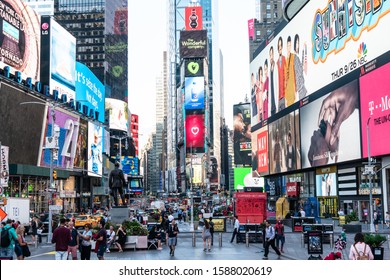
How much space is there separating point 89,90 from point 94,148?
1507 cm

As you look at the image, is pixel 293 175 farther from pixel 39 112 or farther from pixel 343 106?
pixel 39 112

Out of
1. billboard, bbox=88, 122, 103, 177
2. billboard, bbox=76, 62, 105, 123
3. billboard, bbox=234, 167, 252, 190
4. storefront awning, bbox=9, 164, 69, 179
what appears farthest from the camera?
billboard, bbox=234, 167, 252, 190

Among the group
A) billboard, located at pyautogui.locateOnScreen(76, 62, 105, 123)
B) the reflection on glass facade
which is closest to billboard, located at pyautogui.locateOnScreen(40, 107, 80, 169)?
billboard, located at pyautogui.locateOnScreen(76, 62, 105, 123)

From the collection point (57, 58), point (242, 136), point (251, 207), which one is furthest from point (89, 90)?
point (251, 207)

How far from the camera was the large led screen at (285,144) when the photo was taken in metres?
80.9

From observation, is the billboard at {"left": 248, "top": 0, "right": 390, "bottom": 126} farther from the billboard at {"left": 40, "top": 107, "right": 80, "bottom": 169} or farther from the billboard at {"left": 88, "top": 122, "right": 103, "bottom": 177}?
the billboard at {"left": 40, "top": 107, "right": 80, "bottom": 169}

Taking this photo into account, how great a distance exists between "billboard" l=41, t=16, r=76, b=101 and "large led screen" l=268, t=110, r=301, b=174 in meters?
36.3

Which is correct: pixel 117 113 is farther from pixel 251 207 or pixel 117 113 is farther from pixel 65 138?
pixel 251 207

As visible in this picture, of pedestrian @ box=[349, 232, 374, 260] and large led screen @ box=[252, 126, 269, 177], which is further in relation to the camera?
large led screen @ box=[252, 126, 269, 177]

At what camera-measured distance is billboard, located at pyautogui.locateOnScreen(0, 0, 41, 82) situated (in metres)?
72.1
